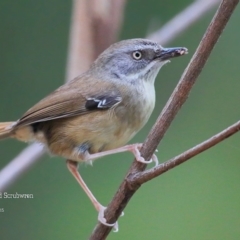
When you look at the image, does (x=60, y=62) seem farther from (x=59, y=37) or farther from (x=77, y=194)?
(x=77, y=194)

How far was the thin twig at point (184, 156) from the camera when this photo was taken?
6.15ft

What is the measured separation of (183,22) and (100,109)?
2.75 ft

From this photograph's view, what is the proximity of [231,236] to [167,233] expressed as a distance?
51cm

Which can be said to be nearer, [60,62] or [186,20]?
[186,20]

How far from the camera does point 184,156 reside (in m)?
1.98

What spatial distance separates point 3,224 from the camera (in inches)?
204

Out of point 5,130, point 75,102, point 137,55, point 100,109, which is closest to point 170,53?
point 137,55

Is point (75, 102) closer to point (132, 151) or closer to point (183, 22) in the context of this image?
point (132, 151)

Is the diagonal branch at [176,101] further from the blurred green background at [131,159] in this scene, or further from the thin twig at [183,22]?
the blurred green background at [131,159]

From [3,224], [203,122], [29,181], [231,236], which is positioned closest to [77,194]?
[29,181]

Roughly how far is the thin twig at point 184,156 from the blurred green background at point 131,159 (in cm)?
209

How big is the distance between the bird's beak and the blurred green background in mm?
1447

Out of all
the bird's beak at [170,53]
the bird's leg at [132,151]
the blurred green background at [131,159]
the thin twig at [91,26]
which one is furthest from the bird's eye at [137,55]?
the blurred green background at [131,159]

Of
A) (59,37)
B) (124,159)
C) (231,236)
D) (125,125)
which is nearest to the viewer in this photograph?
(125,125)
